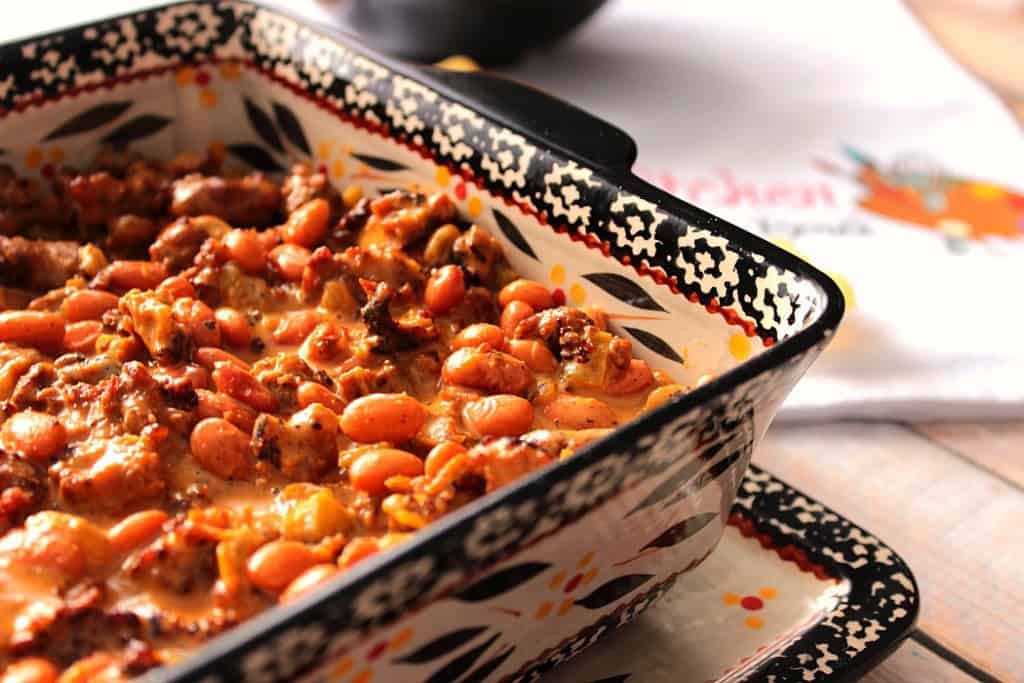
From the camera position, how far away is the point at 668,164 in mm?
2359

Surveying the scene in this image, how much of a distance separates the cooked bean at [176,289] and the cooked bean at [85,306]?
0.06 m

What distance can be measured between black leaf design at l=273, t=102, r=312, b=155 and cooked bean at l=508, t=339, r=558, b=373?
19.3 inches

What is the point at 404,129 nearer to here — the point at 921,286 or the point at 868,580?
the point at 868,580

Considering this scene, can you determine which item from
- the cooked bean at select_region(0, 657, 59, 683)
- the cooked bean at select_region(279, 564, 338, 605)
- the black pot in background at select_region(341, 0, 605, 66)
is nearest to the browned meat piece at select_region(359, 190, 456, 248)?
the cooked bean at select_region(279, 564, 338, 605)

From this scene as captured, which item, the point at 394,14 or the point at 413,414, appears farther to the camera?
the point at 394,14

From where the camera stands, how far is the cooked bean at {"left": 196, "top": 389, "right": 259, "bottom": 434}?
1.22 metres

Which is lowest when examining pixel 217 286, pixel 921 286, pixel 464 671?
pixel 921 286

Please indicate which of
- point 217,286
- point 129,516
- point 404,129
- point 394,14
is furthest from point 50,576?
point 394,14

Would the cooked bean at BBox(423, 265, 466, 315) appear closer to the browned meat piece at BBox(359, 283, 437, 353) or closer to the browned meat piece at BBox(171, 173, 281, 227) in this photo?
the browned meat piece at BBox(359, 283, 437, 353)

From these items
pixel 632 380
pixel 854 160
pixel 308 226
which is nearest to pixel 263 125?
pixel 308 226

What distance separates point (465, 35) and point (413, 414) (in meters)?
1.41

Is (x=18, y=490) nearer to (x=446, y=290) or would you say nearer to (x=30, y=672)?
(x=30, y=672)

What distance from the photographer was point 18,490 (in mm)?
1126

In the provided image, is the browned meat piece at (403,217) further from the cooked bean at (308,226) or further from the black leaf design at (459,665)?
the black leaf design at (459,665)
